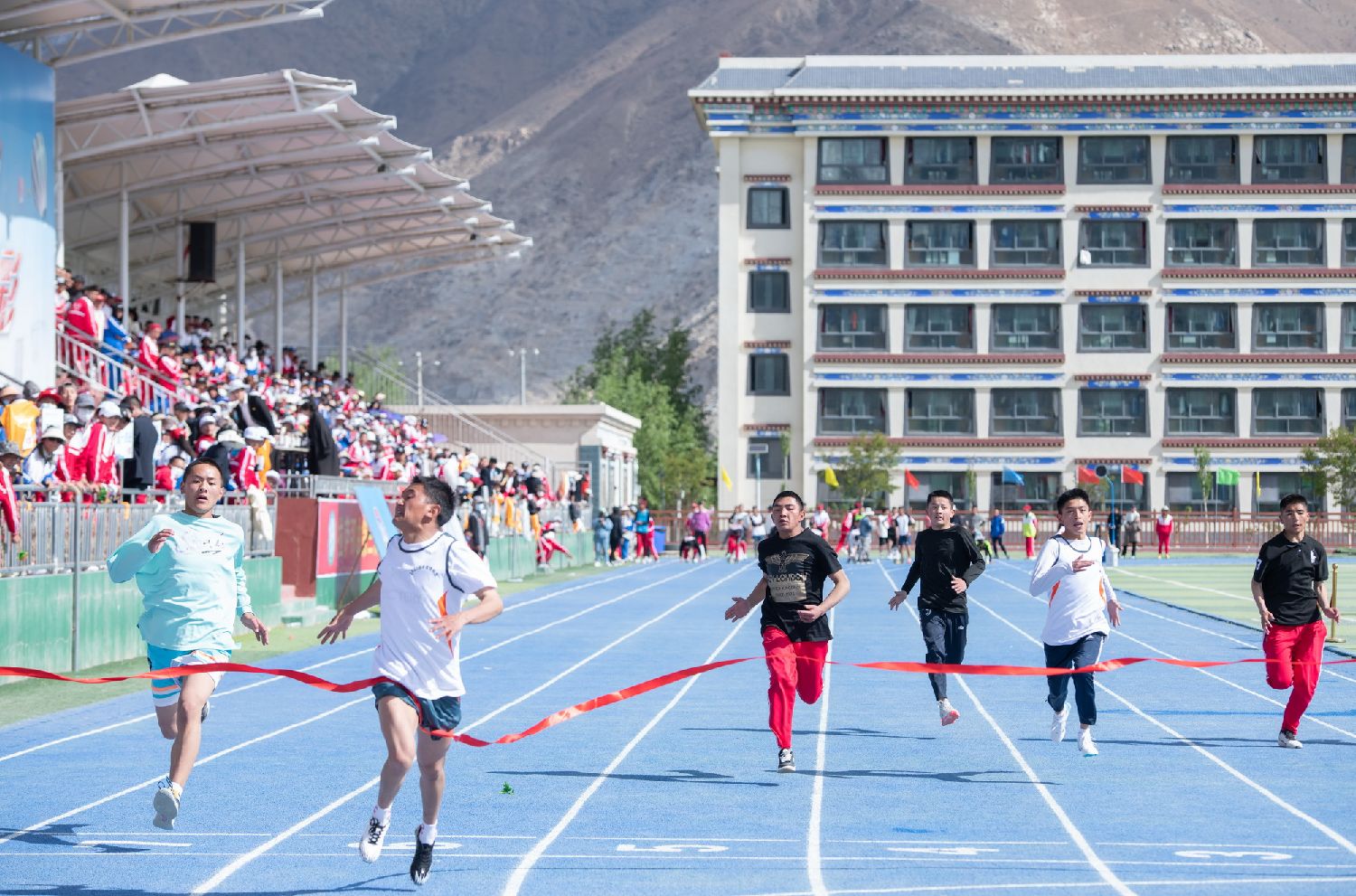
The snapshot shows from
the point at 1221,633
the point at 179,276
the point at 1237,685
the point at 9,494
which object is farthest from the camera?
Answer: the point at 179,276

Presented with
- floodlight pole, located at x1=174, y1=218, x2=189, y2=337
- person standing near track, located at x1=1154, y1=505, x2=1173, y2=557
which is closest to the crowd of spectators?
floodlight pole, located at x1=174, y1=218, x2=189, y2=337

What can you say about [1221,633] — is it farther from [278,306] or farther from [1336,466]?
[1336,466]

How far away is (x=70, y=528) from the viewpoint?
19000mm

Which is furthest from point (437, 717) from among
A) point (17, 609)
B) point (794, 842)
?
point (17, 609)

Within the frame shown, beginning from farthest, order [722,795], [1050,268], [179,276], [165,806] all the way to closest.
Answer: [1050,268], [179,276], [722,795], [165,806]

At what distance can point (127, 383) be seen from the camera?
31.2m

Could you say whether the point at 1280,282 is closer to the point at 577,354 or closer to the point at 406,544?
the point at 406,544

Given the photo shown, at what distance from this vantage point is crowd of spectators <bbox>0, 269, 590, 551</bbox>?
20.7 meters

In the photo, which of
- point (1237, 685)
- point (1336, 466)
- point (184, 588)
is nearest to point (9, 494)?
point (184, 588)

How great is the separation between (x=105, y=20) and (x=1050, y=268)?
48593 mm

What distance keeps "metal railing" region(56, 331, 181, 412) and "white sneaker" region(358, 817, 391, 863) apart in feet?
78.1

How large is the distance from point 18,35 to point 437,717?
26637 mm

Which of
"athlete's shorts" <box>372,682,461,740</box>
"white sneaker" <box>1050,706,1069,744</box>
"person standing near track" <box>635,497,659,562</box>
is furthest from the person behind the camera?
"person standing near track" <box>635,497,659,562</box>

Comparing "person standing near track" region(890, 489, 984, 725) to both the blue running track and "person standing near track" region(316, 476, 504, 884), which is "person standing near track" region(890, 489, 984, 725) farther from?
"person standing near track" region(316, 476, 504, 884)
